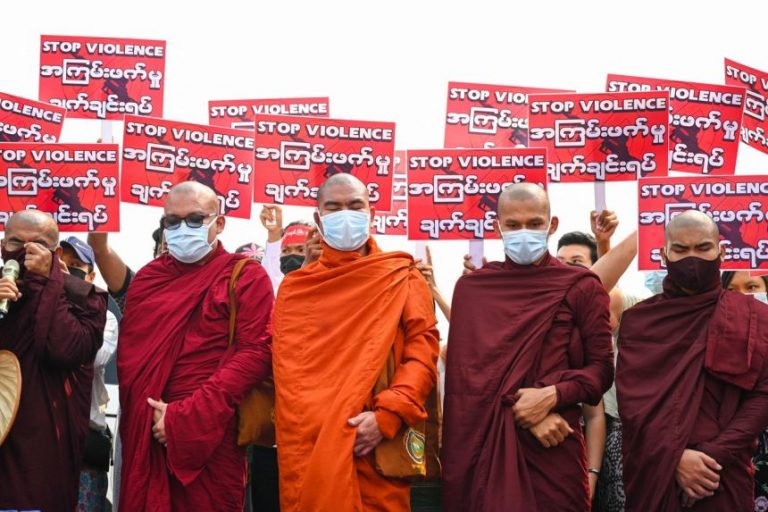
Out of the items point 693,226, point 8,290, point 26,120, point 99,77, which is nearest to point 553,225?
point 693,226

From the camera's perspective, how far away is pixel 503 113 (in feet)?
27.3

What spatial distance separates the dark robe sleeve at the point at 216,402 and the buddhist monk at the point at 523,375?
961mm

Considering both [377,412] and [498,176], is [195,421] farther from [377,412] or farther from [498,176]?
[498,176]

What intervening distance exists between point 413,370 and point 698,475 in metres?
1.37

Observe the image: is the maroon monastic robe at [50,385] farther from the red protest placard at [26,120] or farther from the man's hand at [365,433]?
the red protest placard at [26,120]

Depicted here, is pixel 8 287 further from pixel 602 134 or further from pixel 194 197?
pixel 602 134

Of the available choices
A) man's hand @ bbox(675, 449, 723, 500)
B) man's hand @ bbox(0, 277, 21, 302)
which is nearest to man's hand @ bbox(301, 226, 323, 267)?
man's hand @ bbox(0, 277, 21, 302)

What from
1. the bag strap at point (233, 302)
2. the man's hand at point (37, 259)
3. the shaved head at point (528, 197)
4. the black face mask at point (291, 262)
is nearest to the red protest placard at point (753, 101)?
the shaved head at point (528, 197)

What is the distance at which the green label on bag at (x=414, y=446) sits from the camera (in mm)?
4562

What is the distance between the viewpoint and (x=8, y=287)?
192 inches

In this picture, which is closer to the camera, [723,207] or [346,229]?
[346,229]

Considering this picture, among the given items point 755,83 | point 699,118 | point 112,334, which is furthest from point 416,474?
point 755,83

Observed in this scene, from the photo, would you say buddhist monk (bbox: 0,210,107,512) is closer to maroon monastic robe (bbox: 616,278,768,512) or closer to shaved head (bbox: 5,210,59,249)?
shaved head (bbox: 5,210,59,249)

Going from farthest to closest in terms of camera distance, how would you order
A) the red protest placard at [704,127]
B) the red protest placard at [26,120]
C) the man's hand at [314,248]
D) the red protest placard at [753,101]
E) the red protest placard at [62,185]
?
the red protest placard at [753,101] < the red protest placard at [26,120] < the red protest placard at [704,127] < the red protest placard at [62,185] < the man's hand at [314,248]
